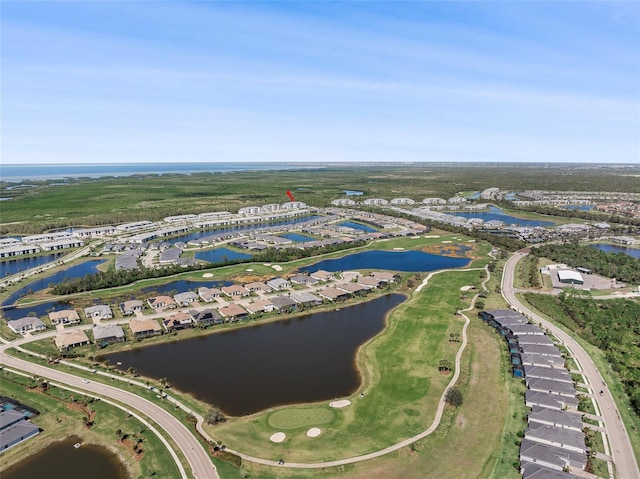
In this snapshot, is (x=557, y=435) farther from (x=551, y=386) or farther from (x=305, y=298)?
(x=305, y=298)

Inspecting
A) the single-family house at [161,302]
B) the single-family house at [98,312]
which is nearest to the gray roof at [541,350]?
the single-family house at [161,302]

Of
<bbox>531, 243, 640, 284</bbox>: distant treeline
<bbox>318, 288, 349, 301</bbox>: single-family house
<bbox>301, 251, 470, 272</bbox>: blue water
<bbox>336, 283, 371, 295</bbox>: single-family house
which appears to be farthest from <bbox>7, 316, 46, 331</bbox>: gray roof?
<bbox>531, 243, 640, 284</bbox>: distant treeline

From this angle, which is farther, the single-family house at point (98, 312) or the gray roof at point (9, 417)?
the single-family house at point (98, 312)

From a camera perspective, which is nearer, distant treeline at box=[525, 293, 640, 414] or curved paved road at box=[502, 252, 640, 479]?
curved paved road at box=[502, 252, 640, 479]

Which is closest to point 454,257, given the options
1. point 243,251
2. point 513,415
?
point 243,251

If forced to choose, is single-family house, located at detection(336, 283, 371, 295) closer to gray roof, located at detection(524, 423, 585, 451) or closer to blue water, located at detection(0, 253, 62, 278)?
gray roof, located at detection(524, 423, 585, 451)

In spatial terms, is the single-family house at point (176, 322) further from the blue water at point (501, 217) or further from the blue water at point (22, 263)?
the blue water at point (501, 217)
